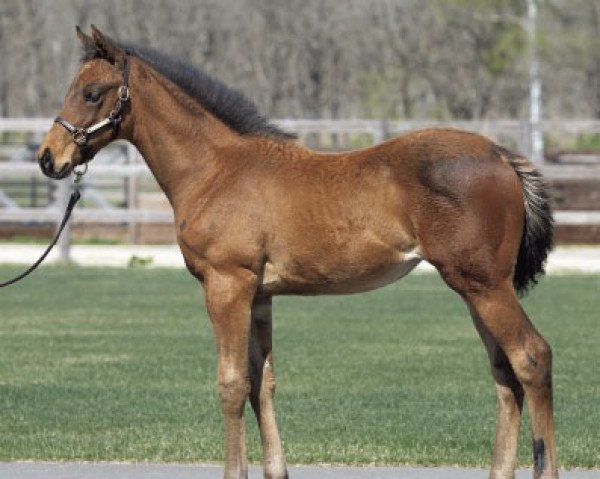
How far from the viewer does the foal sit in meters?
8.37

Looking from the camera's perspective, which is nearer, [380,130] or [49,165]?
[49,165]

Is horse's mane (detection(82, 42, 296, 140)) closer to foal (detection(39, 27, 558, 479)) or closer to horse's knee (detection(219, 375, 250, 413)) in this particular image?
foal (detection(39, 27, 558, 479))

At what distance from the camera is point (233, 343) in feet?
28.2

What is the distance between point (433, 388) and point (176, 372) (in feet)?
7.41

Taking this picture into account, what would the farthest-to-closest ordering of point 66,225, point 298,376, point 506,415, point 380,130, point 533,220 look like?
point 380,130, point 66,225, point 298,376, point 506,415, point 533,220

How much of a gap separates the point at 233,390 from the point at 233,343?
241 millimetres

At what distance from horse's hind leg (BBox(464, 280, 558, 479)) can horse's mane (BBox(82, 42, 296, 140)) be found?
1.55m

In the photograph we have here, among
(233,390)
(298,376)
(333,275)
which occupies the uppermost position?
(333,275)

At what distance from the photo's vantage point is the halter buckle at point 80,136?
888 cm

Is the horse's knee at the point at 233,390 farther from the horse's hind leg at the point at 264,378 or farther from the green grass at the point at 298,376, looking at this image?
the green grass at the point at 298,376

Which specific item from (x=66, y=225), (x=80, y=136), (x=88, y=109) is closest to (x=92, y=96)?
(x=88, y=109)

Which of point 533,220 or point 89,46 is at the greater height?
point 89,46

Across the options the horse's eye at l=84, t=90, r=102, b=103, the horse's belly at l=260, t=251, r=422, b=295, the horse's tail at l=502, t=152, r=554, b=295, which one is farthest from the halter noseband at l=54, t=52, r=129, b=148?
the horse's tail at l=502, t=152, r=554, b=295

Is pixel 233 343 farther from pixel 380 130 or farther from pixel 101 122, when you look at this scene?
pixel 380 130
